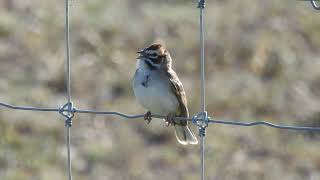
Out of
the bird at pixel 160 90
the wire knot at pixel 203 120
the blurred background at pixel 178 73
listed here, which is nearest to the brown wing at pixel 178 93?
the bird at pixel 160 90

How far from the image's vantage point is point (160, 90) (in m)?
6.00

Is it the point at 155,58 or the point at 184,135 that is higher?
the point at 155,58

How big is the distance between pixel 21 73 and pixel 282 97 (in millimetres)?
2511

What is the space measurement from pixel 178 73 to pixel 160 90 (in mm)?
3734

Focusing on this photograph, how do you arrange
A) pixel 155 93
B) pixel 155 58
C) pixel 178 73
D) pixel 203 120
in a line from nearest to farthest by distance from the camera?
pixel 203 120 < pixel 155 93 < pixel 155 58 < pixel 178 73

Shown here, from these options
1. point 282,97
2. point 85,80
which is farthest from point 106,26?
point 282,97

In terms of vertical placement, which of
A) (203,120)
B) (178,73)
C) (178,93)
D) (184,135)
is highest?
(178,73)

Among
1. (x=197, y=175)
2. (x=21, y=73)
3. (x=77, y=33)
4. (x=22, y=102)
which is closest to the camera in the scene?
(x=197, y=175)

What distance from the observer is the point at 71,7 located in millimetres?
11242

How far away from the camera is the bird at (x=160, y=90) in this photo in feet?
19.5

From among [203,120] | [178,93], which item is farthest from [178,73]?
[203,120]

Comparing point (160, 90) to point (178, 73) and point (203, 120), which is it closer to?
point (203, 120)

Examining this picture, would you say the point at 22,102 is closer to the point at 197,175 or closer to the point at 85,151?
the point at 85,151

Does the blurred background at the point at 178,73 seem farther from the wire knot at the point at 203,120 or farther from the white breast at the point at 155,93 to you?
the wire knot at the point at 203,120
